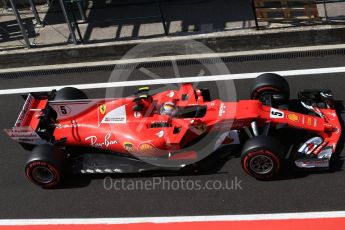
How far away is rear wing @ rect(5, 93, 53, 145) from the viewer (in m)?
8.59

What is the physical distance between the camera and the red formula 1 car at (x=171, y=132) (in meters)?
7.98

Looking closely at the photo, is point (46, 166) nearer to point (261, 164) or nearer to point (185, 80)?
point (261, 164)

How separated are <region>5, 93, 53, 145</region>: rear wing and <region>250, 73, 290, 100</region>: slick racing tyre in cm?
355

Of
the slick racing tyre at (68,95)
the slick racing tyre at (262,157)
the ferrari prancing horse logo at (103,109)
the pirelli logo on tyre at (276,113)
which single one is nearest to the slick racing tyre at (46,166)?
the ferrari prancing horse logo at (103,109)

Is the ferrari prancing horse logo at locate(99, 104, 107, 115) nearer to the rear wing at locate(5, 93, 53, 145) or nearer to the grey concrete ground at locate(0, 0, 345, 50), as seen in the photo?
the rear wing at locate(5, 93, 53, 145)

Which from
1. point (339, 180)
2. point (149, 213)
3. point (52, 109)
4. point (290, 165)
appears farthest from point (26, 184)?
point (339, 180)

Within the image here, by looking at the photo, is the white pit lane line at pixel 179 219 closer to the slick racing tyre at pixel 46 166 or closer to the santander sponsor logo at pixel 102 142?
the slick racing tyre at pixel 46 166

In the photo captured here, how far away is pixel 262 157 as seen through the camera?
7664mm

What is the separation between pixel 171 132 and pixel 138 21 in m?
4.62

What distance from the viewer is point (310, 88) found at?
9.71 meters

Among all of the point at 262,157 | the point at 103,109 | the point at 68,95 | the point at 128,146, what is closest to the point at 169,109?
the point at 128,146

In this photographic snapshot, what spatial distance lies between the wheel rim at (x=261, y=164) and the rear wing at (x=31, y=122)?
3358mm

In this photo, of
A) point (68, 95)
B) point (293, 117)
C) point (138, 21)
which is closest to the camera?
point (293, 117)

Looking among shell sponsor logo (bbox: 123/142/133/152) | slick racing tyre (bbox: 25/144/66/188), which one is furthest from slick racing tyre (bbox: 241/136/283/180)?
slick racing tyre (bbox: 25/144/66/188)
